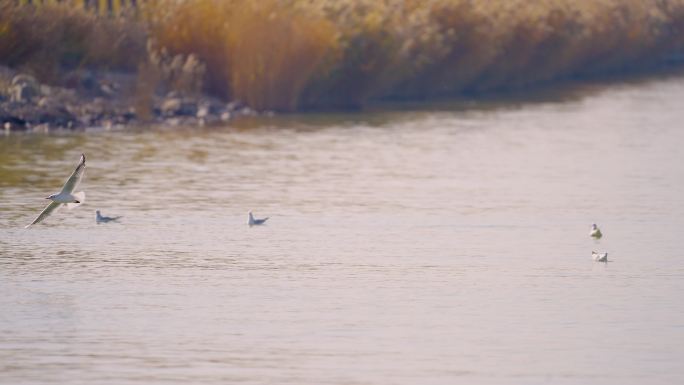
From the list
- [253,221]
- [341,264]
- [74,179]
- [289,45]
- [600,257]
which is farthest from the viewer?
[289,45]

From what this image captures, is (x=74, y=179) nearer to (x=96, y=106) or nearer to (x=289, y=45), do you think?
(x=96, y=106)

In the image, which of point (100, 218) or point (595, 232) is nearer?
point (595, 232)

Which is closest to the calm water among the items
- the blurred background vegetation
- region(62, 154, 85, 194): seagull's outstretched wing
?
region(62, 154, 85, 194): seagull's outstretched wing

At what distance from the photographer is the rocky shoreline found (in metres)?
36.7

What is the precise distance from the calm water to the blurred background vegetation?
5.59 m

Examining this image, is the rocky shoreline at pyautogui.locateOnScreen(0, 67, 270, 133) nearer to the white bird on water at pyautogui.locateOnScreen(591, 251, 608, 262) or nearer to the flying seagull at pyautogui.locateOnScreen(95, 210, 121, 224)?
the flying seagull at pyautogui.locateOnScreen(95, 210, 121, 224)

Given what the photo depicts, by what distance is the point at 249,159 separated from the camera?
31.5 meters

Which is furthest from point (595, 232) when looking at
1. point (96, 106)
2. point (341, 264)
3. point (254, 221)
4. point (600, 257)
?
point (96, 106)

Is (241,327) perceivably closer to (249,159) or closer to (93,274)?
(93,274)

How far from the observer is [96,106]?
3859cm

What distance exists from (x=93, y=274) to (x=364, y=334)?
14.0 feet

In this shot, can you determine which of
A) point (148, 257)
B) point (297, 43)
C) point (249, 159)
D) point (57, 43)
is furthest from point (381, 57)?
point (148, 257)

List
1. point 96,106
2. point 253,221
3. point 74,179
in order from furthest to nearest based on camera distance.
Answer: point 96,106 → point 253,221 → point 74,179

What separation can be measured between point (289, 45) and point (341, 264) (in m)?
22.9
